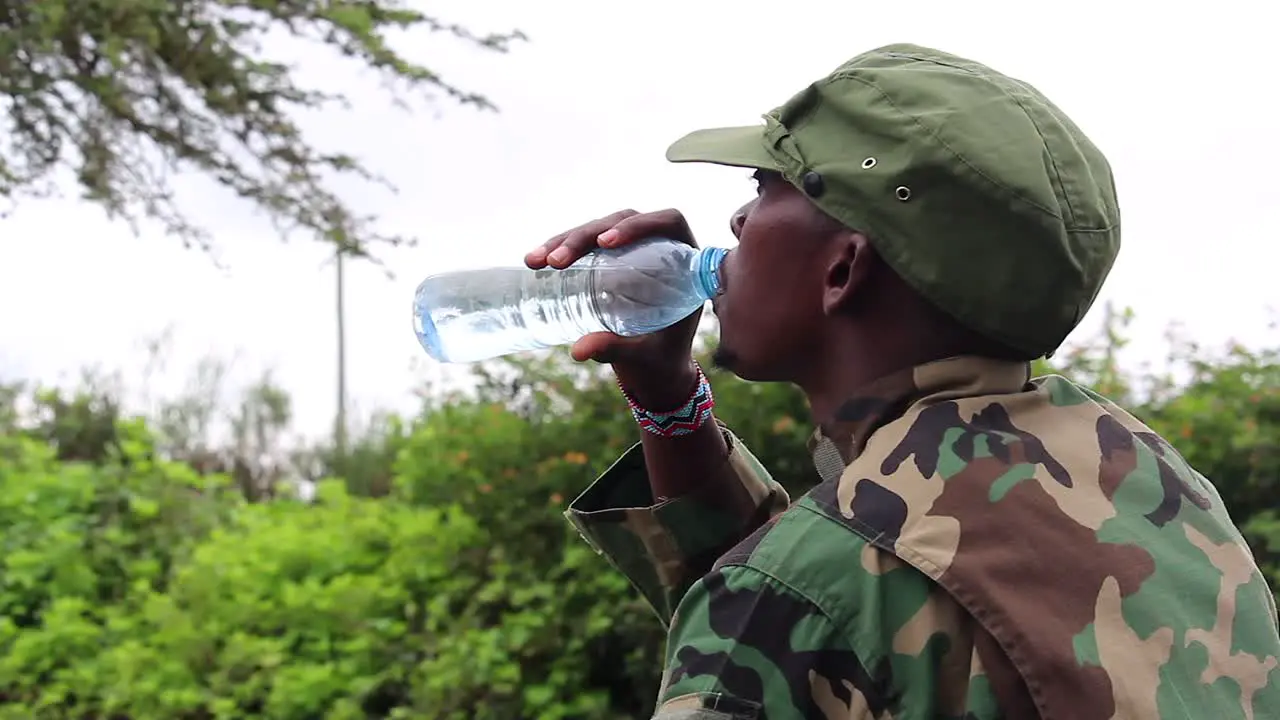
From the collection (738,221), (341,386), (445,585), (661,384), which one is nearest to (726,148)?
(738,221)

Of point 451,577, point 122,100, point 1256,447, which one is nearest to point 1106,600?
point 1256,447

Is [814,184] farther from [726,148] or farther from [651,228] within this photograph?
[651,228]

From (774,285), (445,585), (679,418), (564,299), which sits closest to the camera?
(774,285)

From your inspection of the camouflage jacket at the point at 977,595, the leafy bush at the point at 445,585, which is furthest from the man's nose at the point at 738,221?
the leafy bush at the point at 445,585

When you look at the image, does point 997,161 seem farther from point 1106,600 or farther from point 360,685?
point 360,685

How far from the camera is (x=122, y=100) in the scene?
4.89 m

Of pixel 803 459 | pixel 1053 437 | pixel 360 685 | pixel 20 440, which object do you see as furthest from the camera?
pixel 20 440

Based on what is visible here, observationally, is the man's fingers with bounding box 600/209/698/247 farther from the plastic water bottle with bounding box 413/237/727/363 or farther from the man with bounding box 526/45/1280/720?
the man with bounding box 526/45/1280/720

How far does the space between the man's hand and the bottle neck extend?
23mm

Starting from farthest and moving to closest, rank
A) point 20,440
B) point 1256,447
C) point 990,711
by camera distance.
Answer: point 20,440 < point 1256,447 < point 990,711

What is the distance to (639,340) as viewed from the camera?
174cm

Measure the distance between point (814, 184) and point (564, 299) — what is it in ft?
2.47

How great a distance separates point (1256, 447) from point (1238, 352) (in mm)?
550

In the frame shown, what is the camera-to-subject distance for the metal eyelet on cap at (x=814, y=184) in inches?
52.9
